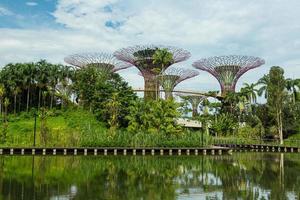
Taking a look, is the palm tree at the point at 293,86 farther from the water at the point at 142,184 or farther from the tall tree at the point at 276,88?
the water at the point at 142,184

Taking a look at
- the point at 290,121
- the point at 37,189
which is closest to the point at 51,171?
the point at 37,189

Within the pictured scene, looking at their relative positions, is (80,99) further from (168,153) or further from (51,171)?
(51,171)

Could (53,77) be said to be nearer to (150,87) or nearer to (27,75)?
(27,75)

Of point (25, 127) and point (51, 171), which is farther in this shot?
point (25, 127)

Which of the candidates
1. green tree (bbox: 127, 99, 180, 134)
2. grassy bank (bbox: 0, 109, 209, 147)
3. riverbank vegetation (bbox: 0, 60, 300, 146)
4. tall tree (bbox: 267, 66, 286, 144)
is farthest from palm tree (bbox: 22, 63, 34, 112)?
tall tree (bbox: 267, 66, 286, 144)

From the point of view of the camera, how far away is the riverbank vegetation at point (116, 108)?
48562 mm

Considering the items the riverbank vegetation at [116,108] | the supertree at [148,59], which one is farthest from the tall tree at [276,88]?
the supertree at [148,59]

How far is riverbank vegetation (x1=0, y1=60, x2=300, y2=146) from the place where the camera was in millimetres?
48562

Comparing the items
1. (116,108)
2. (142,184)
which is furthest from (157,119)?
(142,184)

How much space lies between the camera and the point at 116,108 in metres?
53.8

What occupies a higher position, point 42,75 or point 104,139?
point 42,75

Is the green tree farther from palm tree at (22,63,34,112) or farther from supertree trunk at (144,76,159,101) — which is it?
supertree trunk at (144,76,159,101)

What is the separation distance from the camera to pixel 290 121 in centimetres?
6512

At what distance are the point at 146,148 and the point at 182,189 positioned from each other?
942 inches
